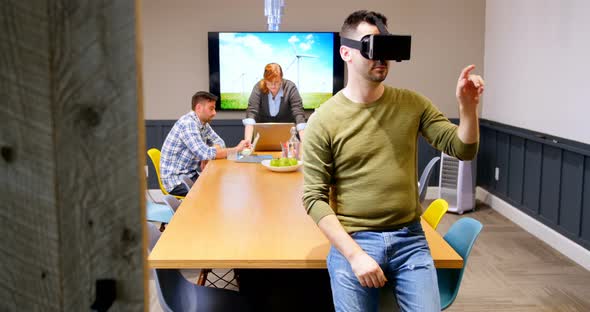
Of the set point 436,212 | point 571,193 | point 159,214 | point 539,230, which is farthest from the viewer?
point 539,230

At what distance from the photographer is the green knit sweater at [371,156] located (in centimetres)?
196

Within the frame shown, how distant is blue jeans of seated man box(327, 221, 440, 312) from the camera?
1882 mm

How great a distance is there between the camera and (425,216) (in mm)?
3070

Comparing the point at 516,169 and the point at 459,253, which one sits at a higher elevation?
the point at 459,253

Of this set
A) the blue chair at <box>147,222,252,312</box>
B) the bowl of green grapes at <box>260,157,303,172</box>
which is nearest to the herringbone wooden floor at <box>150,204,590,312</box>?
the bowl of green grapes at <box>260,157,303,172</box>

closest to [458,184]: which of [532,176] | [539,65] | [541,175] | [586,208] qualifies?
[532,176]

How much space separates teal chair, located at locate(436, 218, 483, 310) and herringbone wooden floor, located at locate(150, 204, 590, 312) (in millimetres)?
1350

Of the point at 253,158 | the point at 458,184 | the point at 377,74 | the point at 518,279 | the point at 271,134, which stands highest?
the point at 377,74

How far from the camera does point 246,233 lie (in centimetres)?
254

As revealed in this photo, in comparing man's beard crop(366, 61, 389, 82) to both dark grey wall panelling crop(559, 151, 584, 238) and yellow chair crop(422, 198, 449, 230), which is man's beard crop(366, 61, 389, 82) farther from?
dark grey wall panelling crop(559, 151, 584, 238)

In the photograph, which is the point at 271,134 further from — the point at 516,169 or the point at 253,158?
the point at 516,169

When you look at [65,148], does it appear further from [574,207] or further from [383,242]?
[574,207]

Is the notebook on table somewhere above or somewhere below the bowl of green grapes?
below

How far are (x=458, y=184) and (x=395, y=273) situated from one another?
4539 millimetres
